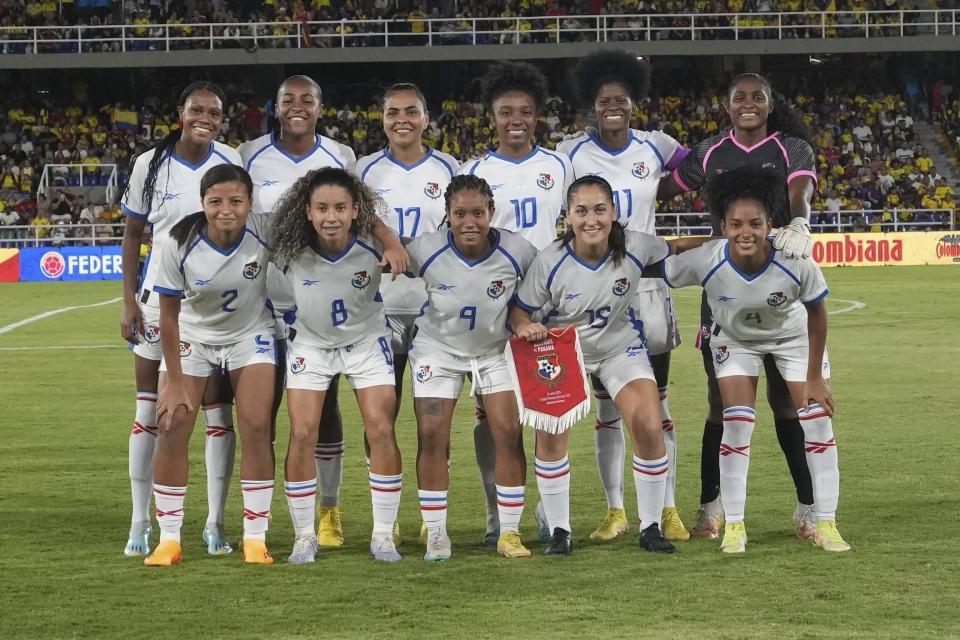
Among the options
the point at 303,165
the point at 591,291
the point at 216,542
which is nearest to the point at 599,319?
the point at 591,291

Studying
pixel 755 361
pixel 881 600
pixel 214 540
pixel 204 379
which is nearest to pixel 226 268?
pixel 204 379

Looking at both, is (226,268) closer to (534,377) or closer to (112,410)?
(534,377)

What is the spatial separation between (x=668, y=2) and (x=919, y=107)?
758 centimetres

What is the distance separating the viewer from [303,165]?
271 inches

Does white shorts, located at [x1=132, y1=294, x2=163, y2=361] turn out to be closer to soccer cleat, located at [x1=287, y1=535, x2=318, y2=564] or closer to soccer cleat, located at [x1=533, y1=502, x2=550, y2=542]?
soccer cleat, located at [x1=287, y1=535, x2=318, y2=564]

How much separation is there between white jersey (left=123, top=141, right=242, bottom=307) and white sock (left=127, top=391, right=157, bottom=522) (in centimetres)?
49

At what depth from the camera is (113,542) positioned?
6676 millimetres

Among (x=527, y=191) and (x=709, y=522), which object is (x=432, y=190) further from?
(x=709, y=522)

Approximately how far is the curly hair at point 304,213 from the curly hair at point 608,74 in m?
1.62

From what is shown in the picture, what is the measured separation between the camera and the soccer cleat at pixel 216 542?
6.40 metres

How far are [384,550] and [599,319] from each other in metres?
1.46

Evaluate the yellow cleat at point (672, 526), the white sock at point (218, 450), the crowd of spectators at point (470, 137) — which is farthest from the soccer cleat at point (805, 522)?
the crowd of spectators at point (470, 137)

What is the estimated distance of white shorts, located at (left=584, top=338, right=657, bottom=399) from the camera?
641cm

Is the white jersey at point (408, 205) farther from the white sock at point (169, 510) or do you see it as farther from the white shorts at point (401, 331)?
the white sock at point (169, 510)
